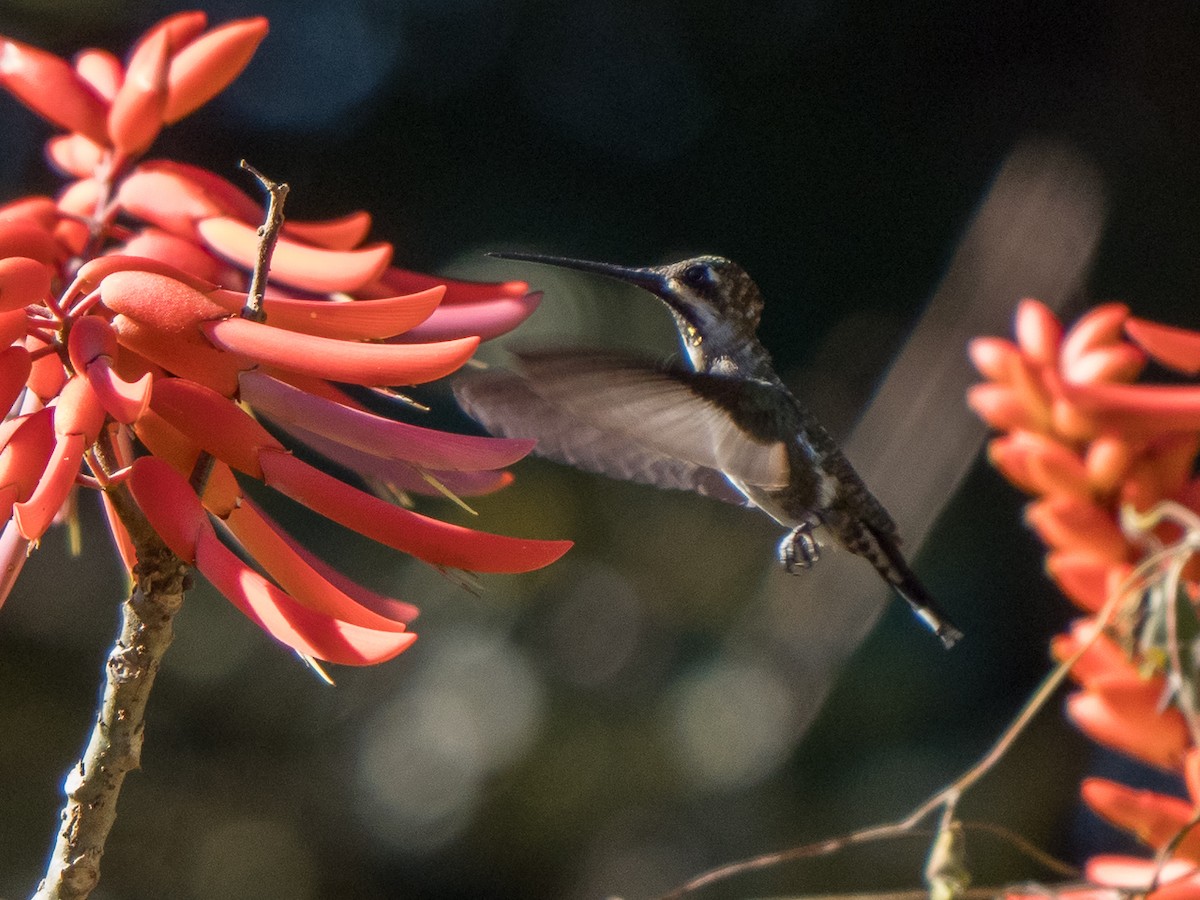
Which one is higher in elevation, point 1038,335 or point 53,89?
point 53,89

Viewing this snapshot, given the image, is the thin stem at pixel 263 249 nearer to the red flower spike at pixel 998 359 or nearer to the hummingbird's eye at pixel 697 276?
the hummingbird's eye at pixel 697 276

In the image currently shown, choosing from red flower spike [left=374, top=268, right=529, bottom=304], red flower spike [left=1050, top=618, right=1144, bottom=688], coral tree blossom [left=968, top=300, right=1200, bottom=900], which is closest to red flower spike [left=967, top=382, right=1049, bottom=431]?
coral tree blossom [left=968, top=300, right=1200, bottom=900]

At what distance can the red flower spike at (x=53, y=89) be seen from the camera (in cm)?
97

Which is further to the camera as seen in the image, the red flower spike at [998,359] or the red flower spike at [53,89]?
the red flower spike at [998,359]

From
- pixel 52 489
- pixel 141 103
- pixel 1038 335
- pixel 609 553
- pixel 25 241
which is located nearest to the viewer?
pixel 52 489

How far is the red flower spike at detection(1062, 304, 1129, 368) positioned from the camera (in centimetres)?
155

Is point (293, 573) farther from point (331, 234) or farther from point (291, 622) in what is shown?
point (331, 234)

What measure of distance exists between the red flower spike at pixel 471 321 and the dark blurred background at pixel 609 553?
1922mm

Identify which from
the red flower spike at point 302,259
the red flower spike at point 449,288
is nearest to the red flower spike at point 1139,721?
the red flower spike at point 449,288

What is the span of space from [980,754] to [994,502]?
0.58 m

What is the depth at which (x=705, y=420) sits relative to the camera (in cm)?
126

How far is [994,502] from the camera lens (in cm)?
332

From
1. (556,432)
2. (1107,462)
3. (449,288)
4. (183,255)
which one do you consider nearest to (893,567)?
(1107,462)

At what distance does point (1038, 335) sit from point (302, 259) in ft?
3.15
